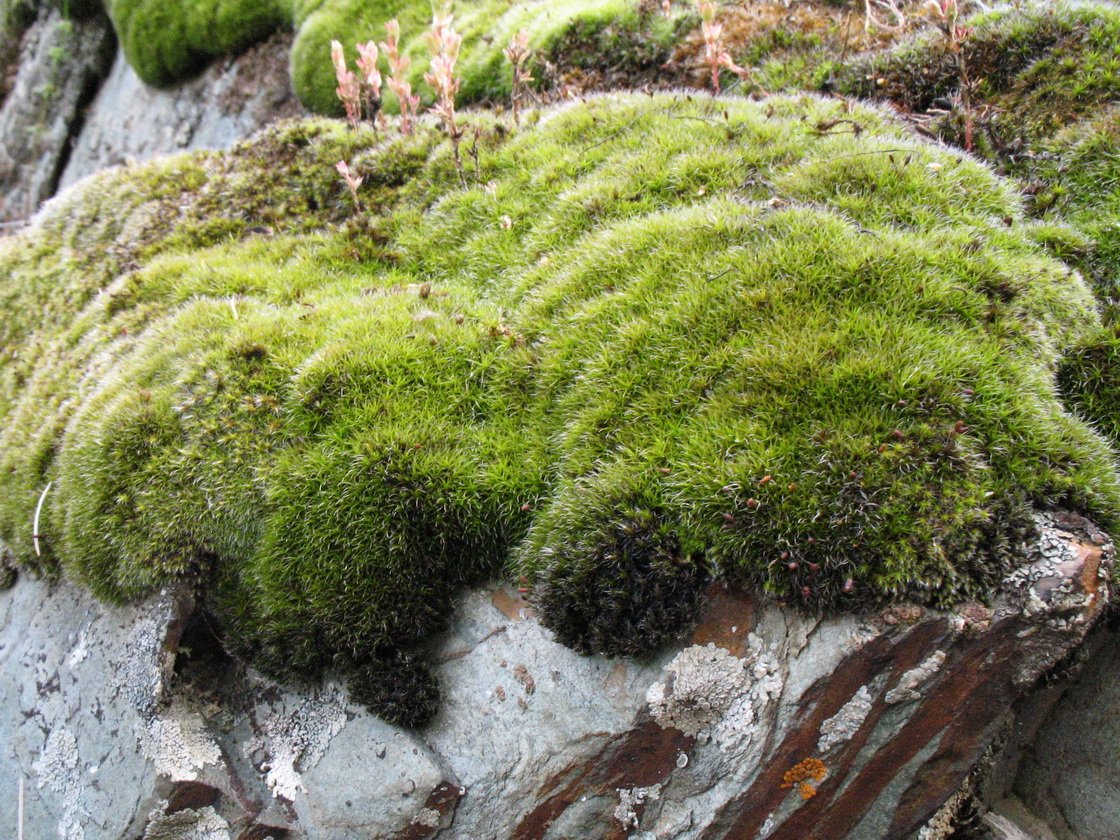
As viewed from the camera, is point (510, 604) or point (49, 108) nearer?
point (510, 604)

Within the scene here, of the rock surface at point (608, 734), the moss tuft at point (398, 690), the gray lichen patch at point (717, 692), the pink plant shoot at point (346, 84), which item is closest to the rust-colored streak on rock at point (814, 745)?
the rock surface at point (608, 734)

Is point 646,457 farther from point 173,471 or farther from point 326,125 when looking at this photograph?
point 326,125

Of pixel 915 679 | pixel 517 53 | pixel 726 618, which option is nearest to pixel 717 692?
pixel 726 618

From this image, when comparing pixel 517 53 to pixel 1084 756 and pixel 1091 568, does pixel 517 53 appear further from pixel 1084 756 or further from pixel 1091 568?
pixel 1084 756

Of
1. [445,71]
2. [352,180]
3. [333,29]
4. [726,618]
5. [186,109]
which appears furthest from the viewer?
[186,109]

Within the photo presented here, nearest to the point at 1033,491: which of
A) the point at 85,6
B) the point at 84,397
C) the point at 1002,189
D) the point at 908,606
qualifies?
the point at 908,606

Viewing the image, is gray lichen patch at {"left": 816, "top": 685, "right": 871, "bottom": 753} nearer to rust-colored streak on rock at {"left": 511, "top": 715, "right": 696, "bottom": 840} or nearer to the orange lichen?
the orange lichen

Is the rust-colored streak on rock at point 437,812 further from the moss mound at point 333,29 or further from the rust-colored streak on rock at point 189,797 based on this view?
the moss mound at point 333,29
